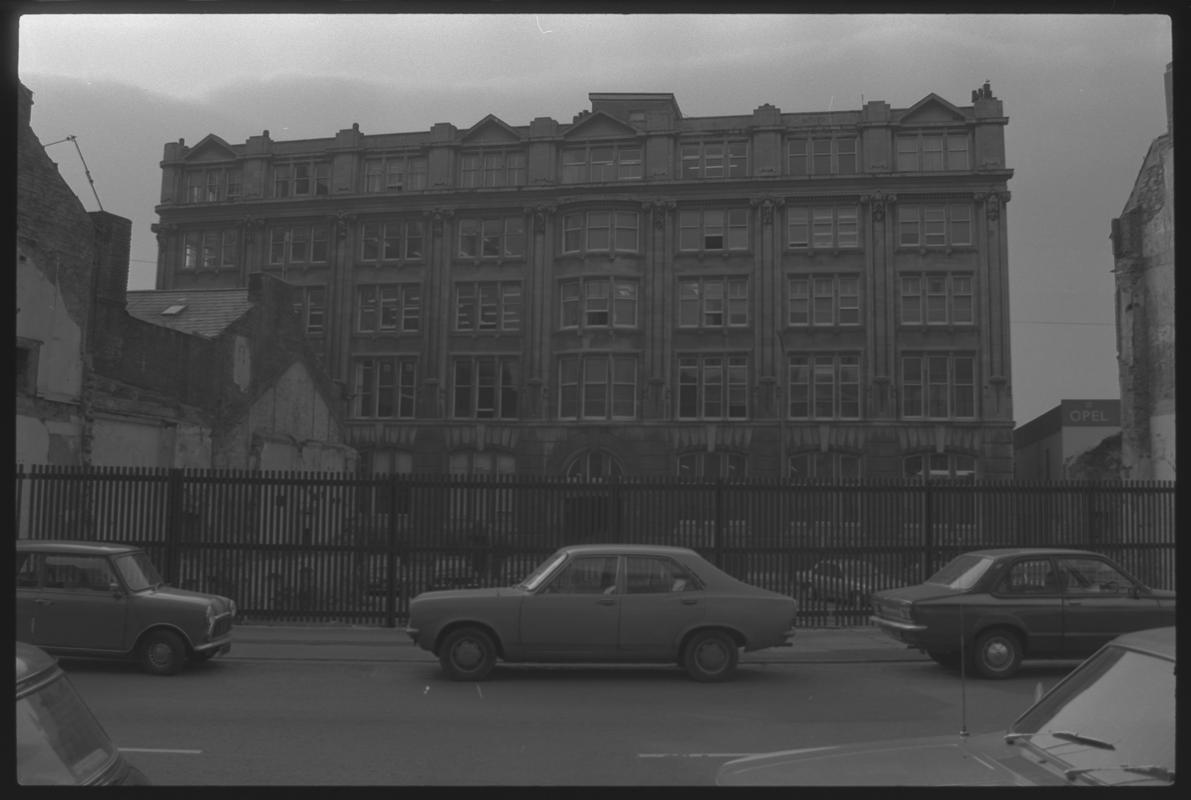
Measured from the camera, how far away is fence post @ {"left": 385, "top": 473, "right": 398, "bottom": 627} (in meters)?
15.2

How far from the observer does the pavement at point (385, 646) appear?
1245 cm

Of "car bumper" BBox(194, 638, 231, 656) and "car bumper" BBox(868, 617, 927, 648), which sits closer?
"car bumper" BBox(194, 638, 231, 656)

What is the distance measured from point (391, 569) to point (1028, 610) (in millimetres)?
8774

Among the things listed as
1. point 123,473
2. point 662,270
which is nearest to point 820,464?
point 662,270

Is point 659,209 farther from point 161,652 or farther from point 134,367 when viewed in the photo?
point 161,652

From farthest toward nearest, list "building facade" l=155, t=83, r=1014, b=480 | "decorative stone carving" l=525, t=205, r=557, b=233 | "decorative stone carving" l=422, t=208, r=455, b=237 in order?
"decorative stone carving" l=422, t=208, r=455, b=237 → "decorative stone carving" l=525, t=205, r=557, b=233 → "building facade" l=155, t=83, r=1014, b=480

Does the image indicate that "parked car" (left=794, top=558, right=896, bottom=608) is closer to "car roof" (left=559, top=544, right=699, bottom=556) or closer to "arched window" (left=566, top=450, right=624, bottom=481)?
"car roof" (left=559, top=544, right=699, bottom=556)

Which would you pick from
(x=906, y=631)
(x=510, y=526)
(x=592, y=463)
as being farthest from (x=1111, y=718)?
(x=592, y=463)

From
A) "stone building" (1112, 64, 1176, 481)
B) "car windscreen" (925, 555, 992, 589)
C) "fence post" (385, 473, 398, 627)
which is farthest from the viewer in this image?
"stone building" (1112, 64, 1176, 481)

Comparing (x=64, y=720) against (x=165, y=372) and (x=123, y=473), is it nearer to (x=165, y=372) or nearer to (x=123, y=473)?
(x=123, y=473)

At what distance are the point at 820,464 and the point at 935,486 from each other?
23255 millimetres

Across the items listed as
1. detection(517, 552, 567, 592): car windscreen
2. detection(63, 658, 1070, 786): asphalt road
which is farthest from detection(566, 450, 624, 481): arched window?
detection(517, 552, 567, 592): car windscreen

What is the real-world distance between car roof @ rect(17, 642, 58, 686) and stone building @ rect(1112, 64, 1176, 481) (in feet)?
69.7

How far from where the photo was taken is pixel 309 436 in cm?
2931
